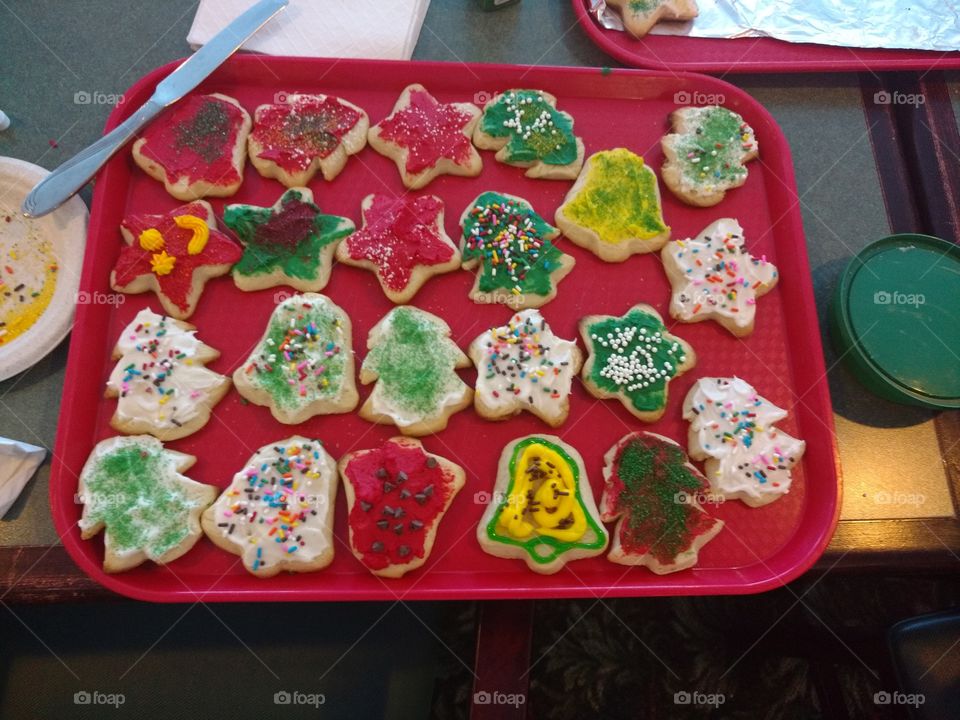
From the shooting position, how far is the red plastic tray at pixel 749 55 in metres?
2.33

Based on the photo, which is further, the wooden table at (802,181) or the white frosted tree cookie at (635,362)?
the white frosted tree cookie at (635,362)

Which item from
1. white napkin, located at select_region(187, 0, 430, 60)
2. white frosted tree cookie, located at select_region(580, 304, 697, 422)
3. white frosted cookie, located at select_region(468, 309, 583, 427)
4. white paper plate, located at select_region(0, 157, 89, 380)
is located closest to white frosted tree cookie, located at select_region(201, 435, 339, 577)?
white frosted cookie, located at select_region(468, 309, 583, 427)

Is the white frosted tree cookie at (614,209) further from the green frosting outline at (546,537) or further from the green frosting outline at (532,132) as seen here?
the green frosting outline at (546,537)

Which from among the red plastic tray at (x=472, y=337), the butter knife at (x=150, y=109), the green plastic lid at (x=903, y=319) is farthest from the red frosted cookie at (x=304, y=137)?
Result: the green plastic lid at (x=903, y=319)

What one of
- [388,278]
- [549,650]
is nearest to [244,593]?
[388,278]

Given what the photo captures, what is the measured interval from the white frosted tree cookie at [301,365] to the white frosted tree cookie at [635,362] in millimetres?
741

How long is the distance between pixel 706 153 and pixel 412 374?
123cm

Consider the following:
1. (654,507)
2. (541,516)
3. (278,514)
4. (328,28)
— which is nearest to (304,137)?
(328,28)

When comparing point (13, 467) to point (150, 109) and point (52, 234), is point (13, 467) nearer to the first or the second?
point (52, 234)

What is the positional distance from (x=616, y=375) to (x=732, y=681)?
5.06 feet

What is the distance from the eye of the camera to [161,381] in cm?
184

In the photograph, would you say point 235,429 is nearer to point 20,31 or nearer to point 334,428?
point 334,428

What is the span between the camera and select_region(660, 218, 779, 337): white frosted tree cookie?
79.6 inches

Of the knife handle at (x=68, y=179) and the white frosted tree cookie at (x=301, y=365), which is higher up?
the knife handle at (x=68, y=179)
